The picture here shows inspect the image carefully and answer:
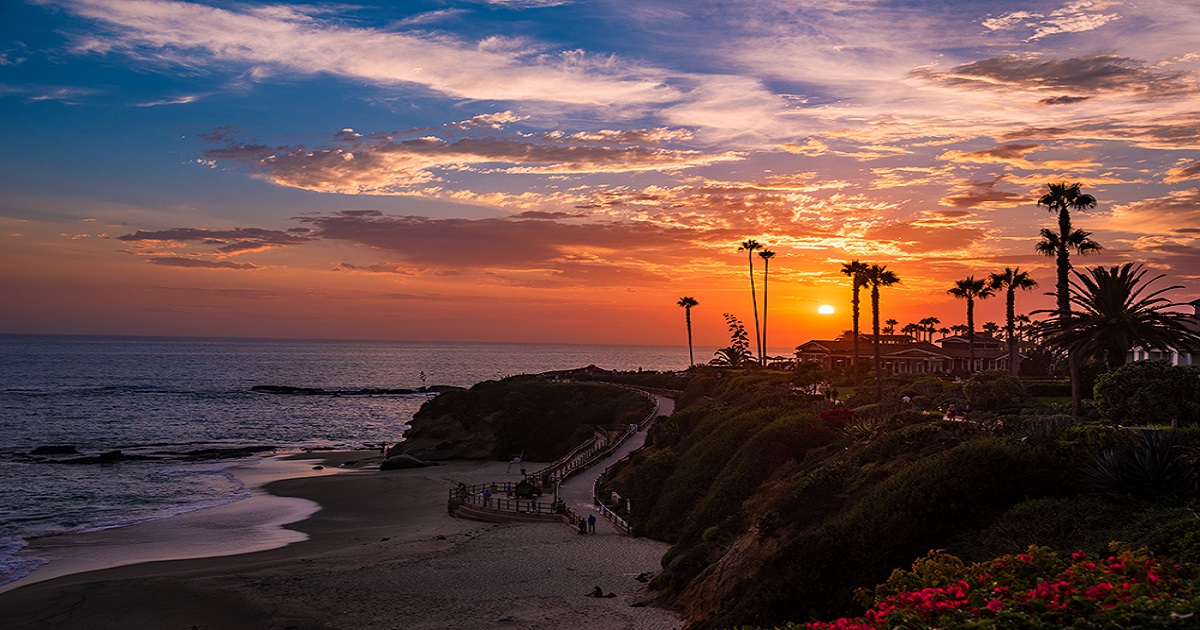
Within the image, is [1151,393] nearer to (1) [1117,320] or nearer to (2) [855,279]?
(1) [1117,320]

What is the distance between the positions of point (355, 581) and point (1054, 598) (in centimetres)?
2396

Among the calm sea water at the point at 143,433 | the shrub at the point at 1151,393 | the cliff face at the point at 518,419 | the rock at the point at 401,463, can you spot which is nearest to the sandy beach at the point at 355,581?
the calm sea water at the point at 143,433

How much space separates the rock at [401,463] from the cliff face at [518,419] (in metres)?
3.86

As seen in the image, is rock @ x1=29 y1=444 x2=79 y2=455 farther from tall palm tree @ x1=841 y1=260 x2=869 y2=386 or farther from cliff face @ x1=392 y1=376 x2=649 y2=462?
tall palm tree @ x1=841 y1=260 x2=869 y2=386

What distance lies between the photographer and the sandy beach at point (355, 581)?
23.3 meters

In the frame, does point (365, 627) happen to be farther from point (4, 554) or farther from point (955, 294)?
point (955, 294)

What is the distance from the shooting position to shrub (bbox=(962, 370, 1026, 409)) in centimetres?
4216

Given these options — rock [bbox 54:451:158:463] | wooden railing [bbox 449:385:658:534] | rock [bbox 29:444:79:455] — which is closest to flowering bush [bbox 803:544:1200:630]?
wooden railing [bbox 449:385:658:534]

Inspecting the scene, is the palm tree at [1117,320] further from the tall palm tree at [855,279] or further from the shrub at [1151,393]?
the tall palm tree at [855,279]

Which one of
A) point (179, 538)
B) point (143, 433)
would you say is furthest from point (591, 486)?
point (143, 433)

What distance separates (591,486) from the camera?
44469mm

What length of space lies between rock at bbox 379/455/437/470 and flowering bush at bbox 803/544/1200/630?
182ft

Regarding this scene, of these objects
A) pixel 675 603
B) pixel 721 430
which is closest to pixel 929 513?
pixel 675 603

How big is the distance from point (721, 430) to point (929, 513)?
21.3 metres
